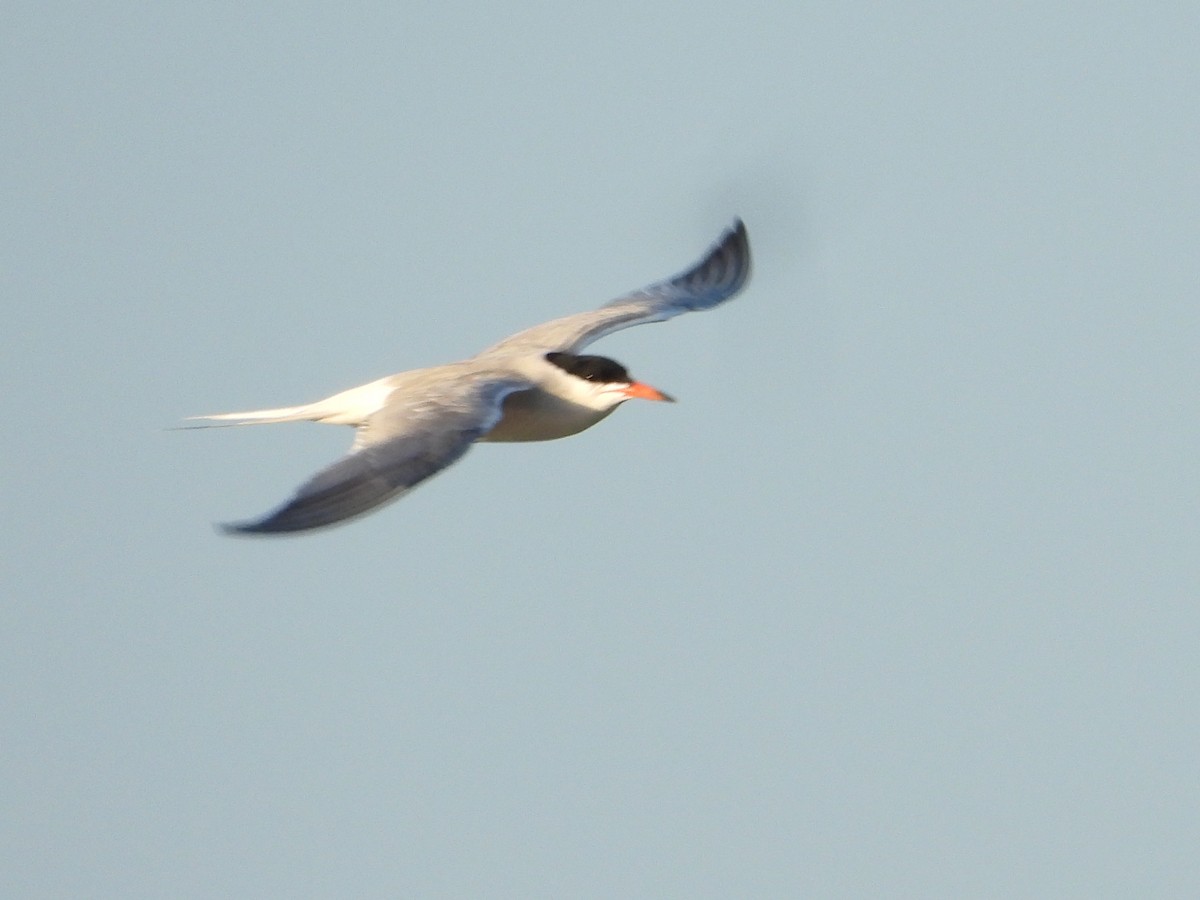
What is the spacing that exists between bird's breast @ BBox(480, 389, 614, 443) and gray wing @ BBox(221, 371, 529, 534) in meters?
0.68

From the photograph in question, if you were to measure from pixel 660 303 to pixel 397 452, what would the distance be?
21.5 ft

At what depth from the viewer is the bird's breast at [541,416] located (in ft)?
55.1

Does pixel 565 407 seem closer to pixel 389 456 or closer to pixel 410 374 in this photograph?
pixel 410 374

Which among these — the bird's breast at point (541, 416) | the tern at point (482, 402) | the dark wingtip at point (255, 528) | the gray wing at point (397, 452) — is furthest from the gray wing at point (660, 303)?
the dark wingtip at point (255, 528)

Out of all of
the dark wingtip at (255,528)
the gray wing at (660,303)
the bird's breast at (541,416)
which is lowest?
the dark wingtip at (255,528)

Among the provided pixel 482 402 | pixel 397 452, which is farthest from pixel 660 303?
pixel 397 452

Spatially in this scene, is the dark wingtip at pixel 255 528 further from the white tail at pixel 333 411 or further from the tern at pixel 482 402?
the white tail at pixel 333 411

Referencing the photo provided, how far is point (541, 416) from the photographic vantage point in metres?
16.9

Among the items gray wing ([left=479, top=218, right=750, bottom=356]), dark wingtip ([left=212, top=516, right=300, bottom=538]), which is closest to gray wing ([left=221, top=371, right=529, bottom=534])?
dark wingtip ([left=212, top=516, right=300, bottom=538])

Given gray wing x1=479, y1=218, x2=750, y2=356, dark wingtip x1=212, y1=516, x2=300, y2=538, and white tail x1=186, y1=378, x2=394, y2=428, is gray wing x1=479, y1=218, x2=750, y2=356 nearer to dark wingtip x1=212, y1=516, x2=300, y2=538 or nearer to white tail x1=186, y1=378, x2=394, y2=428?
white tail x1=186, y1=378, x2=394, y2=428

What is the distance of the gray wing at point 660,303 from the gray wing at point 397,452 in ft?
8.90

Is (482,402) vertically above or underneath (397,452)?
above

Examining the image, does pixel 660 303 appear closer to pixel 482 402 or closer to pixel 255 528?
pixel 482 402

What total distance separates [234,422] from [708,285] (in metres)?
5.68
